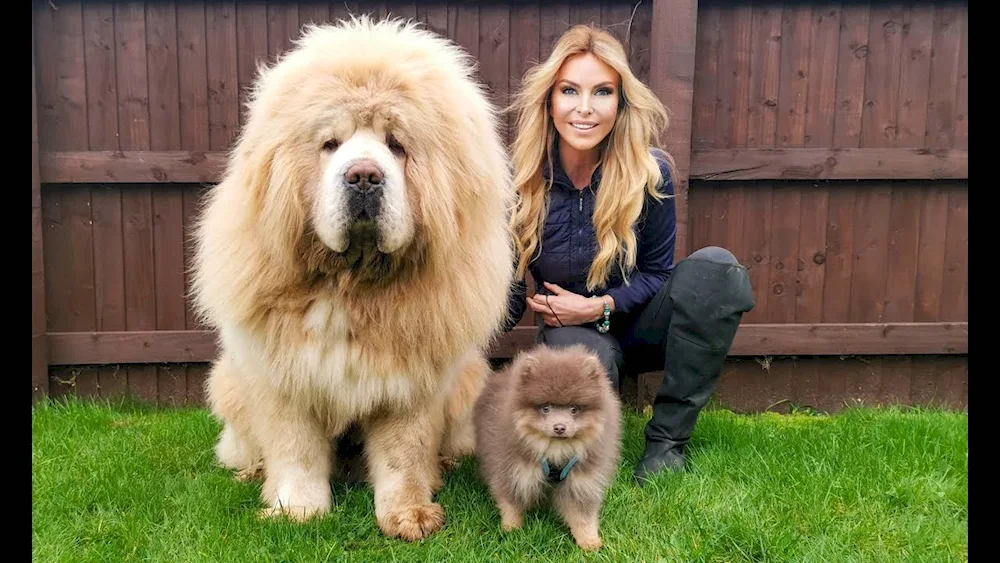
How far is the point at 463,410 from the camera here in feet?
8.40

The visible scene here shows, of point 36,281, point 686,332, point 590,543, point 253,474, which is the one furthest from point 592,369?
point 36,281

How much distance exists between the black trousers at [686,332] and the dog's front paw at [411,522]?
2.75 feet

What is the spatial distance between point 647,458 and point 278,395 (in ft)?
4.62

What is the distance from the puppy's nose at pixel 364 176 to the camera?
1.75 metres

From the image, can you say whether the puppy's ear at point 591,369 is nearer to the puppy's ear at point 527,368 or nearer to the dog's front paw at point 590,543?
the puppy's ear at point 527,368

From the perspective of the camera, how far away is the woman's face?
8.41 ft

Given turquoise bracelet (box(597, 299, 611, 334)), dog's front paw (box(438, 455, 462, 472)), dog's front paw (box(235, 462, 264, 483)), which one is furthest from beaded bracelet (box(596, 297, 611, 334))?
dog's front paw (box(235, 462, 264, 483))

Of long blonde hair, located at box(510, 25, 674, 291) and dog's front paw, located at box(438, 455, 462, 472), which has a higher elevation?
long blonde hair, located at box(510, 25, 674, 291)

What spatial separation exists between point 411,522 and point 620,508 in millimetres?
701

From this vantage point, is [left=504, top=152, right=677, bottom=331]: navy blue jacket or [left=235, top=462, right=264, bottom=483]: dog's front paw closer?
[left=235, top=462, right=264, bottom=483]: dog's front paw

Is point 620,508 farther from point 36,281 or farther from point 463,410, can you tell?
point 36,281

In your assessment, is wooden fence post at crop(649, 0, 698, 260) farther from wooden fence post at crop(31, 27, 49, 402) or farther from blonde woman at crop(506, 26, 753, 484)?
wooden fence post at crop(31, 27, 49, 402)

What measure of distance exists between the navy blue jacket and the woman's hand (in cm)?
7

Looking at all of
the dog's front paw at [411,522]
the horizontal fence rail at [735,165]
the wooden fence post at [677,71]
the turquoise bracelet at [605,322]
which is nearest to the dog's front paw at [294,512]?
the dog's front paw at [411,522]
